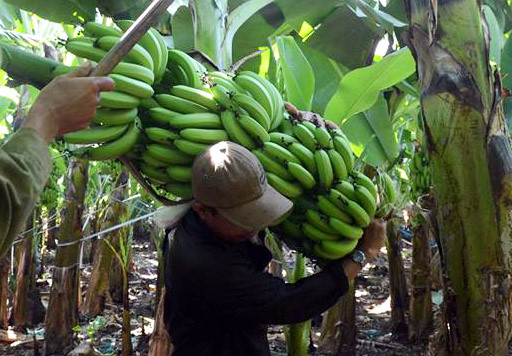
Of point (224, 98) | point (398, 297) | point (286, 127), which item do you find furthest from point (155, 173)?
point (398, 297)

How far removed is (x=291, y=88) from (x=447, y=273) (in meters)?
0.76

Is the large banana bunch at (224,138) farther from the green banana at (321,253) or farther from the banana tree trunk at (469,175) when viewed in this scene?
the banana tree trunk at (469,175)

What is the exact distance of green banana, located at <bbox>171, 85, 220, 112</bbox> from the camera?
1416 mm

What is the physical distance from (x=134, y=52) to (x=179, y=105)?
0.16 meters

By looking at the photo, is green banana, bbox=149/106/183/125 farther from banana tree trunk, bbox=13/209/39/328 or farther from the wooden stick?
banana tree trunk, bbox=13/209/39/328

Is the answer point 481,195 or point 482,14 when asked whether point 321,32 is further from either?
point 481,195

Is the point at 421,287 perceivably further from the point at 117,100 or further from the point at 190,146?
the point at 117,100

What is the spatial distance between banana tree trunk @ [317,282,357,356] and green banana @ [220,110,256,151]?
2.29 m

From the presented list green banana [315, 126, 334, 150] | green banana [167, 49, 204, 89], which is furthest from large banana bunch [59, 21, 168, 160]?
green banana [315, 126, 334, 150]

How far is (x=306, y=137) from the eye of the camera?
1.45 metres

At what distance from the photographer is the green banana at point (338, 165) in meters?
1.40

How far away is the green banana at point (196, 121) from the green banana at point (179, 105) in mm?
→ 27

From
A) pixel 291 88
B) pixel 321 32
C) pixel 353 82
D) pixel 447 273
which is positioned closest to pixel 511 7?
pixel 321 32

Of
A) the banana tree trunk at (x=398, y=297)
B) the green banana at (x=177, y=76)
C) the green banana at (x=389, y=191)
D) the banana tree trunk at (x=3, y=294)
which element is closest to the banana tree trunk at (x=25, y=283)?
the banana tree trunk at (x=3, y=294)
